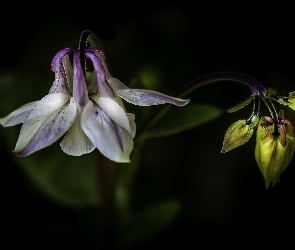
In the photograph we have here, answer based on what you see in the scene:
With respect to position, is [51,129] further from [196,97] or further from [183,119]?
[196,97]

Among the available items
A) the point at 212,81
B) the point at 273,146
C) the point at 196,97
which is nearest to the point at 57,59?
the point at 212,81

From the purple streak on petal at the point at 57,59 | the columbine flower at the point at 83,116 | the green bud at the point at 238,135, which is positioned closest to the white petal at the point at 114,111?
the columbine flower at the point at 83,116

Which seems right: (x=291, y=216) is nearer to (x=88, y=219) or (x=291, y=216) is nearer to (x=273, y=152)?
(x=88, y=219)

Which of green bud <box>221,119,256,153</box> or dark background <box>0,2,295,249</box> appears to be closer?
green bud <box>221,119,256,153</box>

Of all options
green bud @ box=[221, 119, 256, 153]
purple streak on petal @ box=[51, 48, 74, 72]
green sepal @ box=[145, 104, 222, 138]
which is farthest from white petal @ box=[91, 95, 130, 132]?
green sepal @ box=[145, 104, 222, 138]

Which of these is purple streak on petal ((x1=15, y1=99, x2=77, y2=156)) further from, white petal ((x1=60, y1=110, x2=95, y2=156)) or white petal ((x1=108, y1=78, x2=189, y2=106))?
white petal ((x1=108, y1=78, x2=189, y2=106))

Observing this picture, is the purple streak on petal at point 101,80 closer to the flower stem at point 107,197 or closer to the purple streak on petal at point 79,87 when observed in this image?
the purple streak on petal at point 79,87

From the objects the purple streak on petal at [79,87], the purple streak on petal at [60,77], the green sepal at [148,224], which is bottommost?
the green sepal at [148,224]
